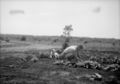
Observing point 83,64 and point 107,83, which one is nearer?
point 107,83

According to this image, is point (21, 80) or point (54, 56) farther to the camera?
point (54, 56)

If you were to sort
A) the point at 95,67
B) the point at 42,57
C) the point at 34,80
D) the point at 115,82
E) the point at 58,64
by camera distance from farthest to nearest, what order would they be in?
the point at 42,57, the point at 58,64, the point at 95,67, the point at 34,80, the point at 115,82

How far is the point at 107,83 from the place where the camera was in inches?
242

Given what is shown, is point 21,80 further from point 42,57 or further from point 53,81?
point 42,57

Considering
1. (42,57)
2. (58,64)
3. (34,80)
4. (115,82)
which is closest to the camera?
(115,82)

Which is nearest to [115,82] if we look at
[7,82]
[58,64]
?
[58,64]

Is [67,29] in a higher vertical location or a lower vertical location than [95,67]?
higher

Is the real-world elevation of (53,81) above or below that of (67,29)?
below

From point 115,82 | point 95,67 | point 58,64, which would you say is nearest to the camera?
point 115,82

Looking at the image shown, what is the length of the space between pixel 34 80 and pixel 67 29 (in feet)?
78.0

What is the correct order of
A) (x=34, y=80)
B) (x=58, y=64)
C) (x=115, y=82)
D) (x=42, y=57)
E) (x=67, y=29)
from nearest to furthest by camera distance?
(x=115, y=82)
(x=34, y=80)
(x=58, y=64)
(x=42, y=57)
(x=67, y=29)

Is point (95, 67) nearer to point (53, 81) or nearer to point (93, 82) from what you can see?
point (93, 82)

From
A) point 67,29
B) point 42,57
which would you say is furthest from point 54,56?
point 67,29

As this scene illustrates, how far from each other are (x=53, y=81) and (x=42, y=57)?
6746mm
